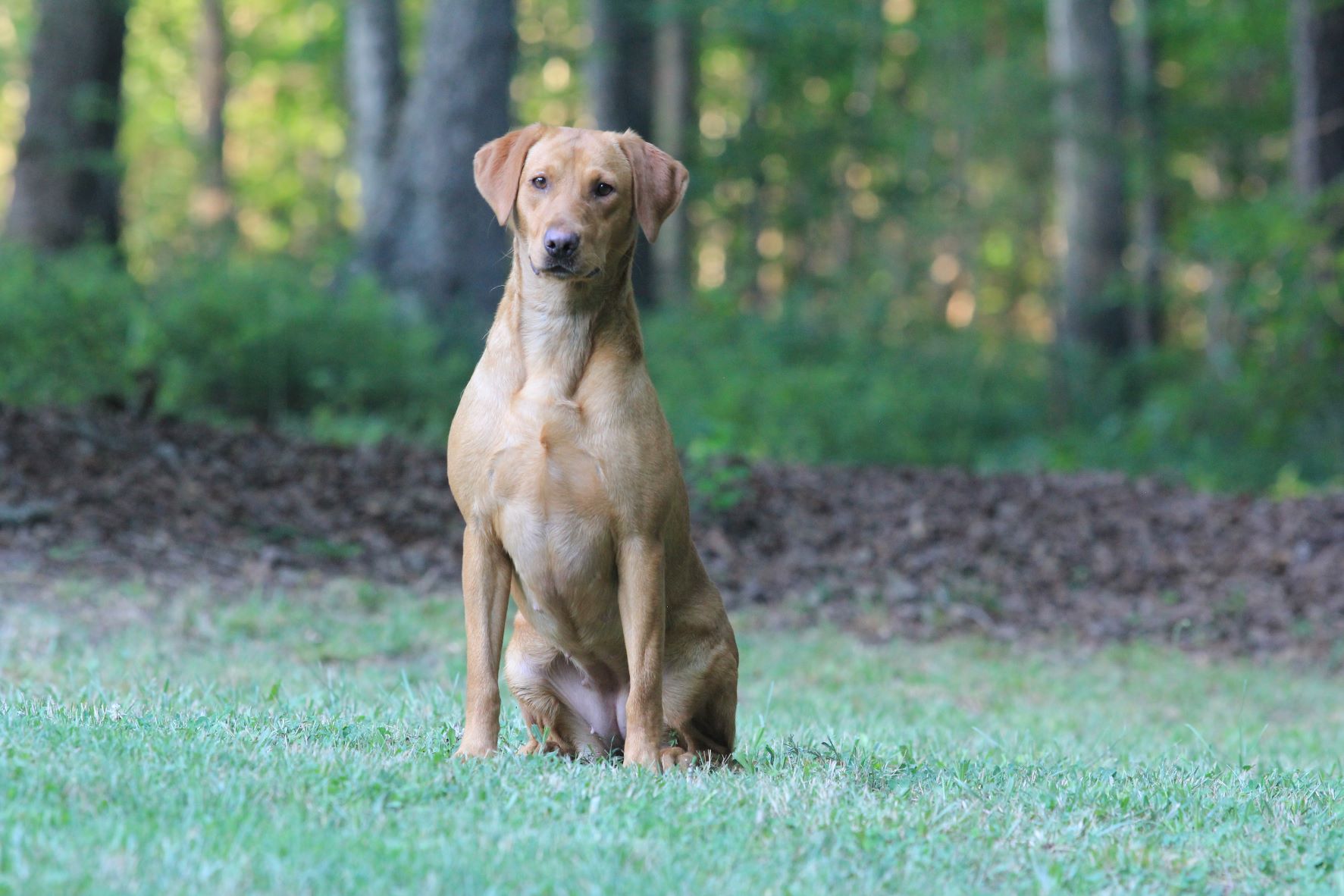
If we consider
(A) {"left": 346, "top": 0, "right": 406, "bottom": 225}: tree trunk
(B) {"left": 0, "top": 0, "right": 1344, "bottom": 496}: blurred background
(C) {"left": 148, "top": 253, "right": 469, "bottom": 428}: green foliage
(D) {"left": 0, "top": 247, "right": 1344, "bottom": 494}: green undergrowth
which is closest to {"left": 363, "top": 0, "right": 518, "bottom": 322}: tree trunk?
(B) {"left": 0, "top": 0, "right": 1344, "bottom": 496}: blurred background

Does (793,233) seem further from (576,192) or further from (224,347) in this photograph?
(576,192)

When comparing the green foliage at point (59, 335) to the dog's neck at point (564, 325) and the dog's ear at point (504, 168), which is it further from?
the dog's neck at point (564, 325)

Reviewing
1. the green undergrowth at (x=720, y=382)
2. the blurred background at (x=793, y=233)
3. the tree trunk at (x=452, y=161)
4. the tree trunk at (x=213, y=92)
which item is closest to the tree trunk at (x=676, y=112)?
the blurred background at (x=793, y=233)

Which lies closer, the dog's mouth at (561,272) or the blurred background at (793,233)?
the dog's mouth at (561,272)

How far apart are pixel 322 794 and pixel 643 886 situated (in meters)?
0.86

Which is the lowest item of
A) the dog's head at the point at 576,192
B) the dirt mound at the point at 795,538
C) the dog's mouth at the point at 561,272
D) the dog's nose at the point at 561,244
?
the dirt mound at the point at 795,538

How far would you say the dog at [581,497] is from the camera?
4203 mm

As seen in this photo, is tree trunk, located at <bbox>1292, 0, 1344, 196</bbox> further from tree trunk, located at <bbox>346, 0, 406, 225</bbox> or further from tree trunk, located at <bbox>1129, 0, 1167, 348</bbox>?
tree trunk, located at <bbox>346, 0, 406, 225</bbox>

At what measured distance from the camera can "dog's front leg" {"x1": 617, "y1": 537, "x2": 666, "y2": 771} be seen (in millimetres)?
4203

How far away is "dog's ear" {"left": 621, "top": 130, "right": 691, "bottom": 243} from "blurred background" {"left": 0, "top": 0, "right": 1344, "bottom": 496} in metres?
6.14

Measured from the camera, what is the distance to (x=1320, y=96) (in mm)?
14133

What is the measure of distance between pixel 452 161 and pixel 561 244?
9754 mm

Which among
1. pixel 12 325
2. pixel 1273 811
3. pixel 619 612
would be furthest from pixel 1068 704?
pixel 12 325

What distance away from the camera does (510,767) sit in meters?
3.96
